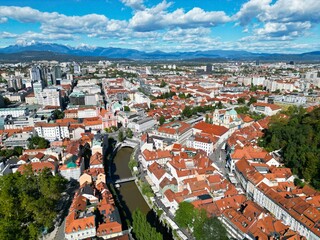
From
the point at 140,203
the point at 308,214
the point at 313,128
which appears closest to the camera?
the point at 308,214

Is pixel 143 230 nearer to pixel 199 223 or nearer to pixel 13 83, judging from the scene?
pixel 199 223

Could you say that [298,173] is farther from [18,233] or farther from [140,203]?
[18,233]

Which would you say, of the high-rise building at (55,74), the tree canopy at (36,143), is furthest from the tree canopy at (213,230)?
the high-rise building at (55,74)

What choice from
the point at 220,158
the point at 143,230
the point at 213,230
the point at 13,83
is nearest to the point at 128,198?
the point at 143,230

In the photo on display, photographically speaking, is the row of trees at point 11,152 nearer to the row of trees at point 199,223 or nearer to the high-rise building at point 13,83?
the row of trees at point 199,223

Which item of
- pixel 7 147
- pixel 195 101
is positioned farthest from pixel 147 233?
pixel 195 101

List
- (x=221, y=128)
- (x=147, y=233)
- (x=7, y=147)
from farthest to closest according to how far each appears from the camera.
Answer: (x=221, y=128)
(x=7, y=147)
(x=147, y=233)

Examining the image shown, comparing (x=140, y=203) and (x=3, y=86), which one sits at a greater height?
(x=3, y=86)
